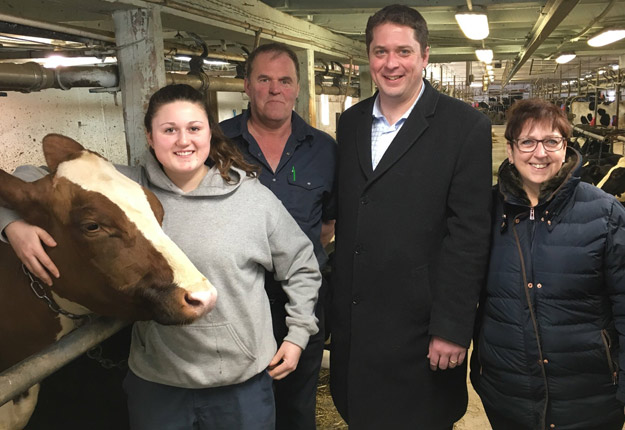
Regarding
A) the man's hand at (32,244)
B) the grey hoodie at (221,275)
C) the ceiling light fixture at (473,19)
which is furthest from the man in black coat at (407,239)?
the ceiling light fixture at (473,19)

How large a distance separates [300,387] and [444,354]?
0.64m

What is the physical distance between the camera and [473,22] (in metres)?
4.97

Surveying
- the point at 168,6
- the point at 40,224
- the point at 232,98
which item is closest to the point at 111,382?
the point at 40,224

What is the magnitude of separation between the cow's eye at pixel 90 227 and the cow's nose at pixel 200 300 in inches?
12.3

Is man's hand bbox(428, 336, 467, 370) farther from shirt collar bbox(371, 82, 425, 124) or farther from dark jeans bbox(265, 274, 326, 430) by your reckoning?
shirt collar bbox(371, 82, 425, 124)

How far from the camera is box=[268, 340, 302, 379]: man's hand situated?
1714mm

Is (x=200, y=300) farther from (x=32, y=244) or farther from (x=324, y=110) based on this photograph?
(x=324, y=110)

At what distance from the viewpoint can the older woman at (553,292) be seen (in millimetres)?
1738

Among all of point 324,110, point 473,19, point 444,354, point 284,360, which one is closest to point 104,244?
point 284,360

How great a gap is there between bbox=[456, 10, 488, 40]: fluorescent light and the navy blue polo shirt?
3.06 m

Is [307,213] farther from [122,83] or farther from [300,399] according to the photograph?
[122,83]

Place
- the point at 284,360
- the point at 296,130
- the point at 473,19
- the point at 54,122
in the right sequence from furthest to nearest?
the point at 54,122 → the point at 473,19 → the point at 296,130 → the point at 284,360

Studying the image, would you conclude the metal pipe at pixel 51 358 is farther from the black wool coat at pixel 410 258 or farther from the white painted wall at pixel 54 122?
the white painted wall at pixel 54 122

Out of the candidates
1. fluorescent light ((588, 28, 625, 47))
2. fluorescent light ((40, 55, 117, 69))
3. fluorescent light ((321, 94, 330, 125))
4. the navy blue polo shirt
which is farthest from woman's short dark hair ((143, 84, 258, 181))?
fluorescent light ((321, 94, 330, 125))
